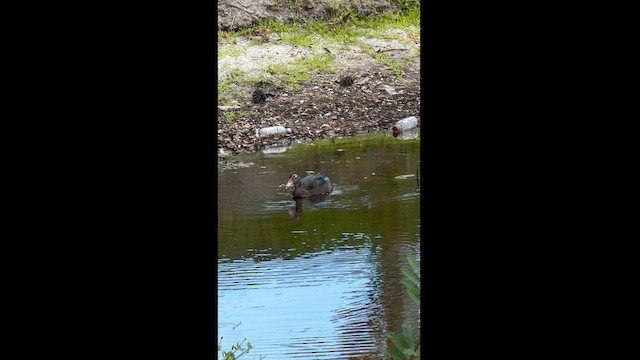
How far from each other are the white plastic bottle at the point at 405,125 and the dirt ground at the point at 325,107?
213 mm

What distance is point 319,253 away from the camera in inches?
233

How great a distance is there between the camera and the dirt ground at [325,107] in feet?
32.0

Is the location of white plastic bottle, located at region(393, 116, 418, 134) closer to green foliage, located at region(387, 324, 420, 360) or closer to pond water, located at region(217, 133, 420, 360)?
pond water, located at region(217, 133, 420, 360)

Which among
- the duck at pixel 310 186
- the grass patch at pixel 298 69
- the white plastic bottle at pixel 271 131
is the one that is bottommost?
the duck at pixel 310 186

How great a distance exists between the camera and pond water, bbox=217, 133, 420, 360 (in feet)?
14.8

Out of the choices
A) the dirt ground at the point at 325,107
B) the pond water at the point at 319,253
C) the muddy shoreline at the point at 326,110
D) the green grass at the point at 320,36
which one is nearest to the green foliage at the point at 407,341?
the pond water at the point at 319,253

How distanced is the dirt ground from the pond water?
0.58 meters

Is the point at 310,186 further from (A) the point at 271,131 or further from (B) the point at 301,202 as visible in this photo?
(A) the point at 271,131

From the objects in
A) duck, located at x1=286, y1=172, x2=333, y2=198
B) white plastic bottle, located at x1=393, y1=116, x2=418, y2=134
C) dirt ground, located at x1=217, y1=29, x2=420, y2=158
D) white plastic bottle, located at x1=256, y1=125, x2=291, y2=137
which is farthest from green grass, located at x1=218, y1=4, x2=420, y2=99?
duck, located at x1=286, y1=172, x2=333, y2=198

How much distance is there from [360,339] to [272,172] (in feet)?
13.4

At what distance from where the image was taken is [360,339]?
4.38 metres

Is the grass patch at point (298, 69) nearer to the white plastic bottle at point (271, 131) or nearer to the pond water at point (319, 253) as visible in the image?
the white plastic bottle at point (271, 131)
